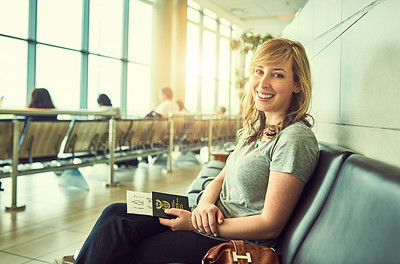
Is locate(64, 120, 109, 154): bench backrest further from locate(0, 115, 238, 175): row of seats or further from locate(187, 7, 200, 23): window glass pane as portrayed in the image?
locate(187, 7, 200, 23): window glass pane

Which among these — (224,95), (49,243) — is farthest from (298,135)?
(224,95)

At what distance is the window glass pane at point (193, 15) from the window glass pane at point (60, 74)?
5952 millimetres

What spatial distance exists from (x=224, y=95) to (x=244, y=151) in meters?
15.7

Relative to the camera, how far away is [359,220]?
3.04 ft

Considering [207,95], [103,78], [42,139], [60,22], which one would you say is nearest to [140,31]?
[103,78]

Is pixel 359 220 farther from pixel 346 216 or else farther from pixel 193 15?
pixel 193 15

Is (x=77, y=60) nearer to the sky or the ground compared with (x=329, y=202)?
nearer to the sky

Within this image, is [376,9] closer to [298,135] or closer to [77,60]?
[298,135]

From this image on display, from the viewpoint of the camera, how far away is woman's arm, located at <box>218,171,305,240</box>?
1.31 metres

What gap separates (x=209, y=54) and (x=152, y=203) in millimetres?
14218

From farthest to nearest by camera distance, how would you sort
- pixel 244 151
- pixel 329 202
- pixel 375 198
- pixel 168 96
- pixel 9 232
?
pixel 168 96 < pixel 9 232 < pixel 244 151 < pixel 329 202 < pixel 375 198

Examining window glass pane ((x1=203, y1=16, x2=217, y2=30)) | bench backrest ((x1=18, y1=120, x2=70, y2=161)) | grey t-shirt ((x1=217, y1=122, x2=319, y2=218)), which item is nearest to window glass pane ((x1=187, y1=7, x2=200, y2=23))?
window glass pane ((x1=203, y1=16, x2=217, y2=30))

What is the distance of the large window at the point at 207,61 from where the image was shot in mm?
13773

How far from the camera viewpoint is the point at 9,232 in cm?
299
